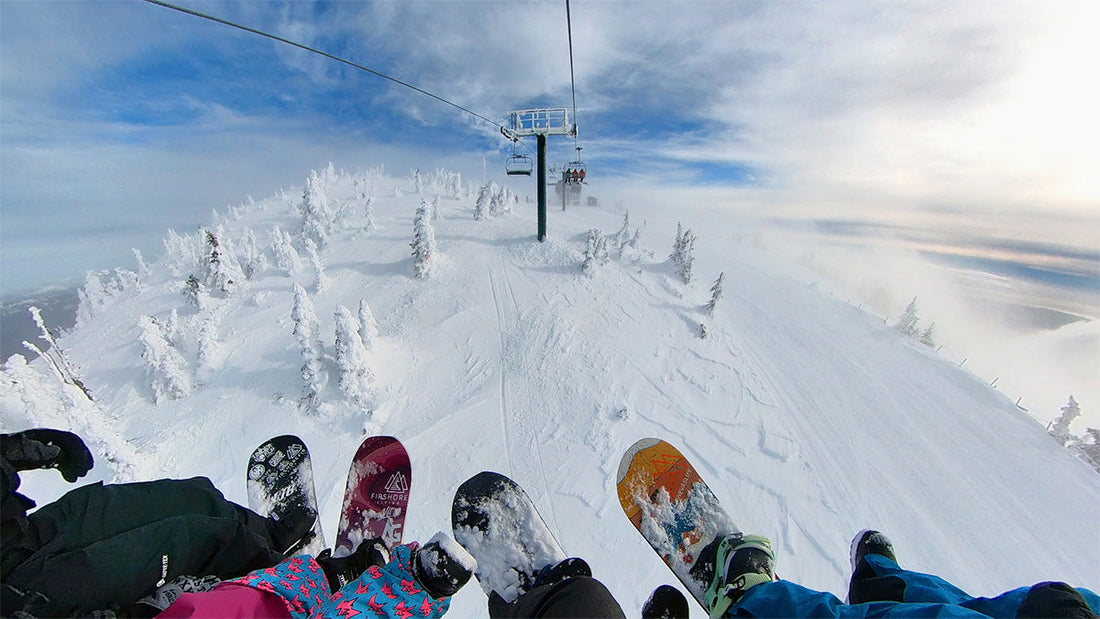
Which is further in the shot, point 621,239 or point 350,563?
point 621,239

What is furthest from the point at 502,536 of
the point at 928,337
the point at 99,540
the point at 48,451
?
the point at 928,337

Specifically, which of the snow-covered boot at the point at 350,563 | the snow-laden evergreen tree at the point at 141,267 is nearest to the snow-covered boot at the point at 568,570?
the snow-covered boot at the point at 350,563

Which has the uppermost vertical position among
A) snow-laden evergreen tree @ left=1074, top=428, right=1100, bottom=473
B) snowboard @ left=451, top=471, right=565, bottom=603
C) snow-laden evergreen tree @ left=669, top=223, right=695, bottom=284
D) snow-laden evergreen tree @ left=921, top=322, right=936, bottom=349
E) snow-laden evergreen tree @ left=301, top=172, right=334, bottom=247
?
snow-laden evergreen tree @ left=301, top=172, right=334, bottom=247

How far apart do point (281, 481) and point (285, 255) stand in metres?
27.3


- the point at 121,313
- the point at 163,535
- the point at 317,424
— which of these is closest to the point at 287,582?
the point at 163,535

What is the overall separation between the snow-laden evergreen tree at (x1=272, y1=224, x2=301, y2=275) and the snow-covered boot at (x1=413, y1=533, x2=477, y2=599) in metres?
30.2

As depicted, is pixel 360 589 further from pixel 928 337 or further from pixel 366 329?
pixel 928 337

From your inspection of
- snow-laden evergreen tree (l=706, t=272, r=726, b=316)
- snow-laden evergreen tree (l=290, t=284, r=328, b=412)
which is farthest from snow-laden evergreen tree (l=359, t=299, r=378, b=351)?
snow-laden evergreen tree (l=706, t=272, r=726, b=316)

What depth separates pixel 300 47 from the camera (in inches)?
199

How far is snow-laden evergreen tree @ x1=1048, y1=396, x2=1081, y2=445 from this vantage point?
15.0 m

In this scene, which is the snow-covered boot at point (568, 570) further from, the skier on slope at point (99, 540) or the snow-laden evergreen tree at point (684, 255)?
the snow-laden evergreen tree at point (684, 255)

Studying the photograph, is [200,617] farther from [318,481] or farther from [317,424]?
[317,424]

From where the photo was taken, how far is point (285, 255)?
27.5m

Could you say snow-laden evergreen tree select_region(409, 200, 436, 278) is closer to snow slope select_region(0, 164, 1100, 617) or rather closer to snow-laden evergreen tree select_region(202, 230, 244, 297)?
snow slope select_region(0, 164, 1100, 617)
